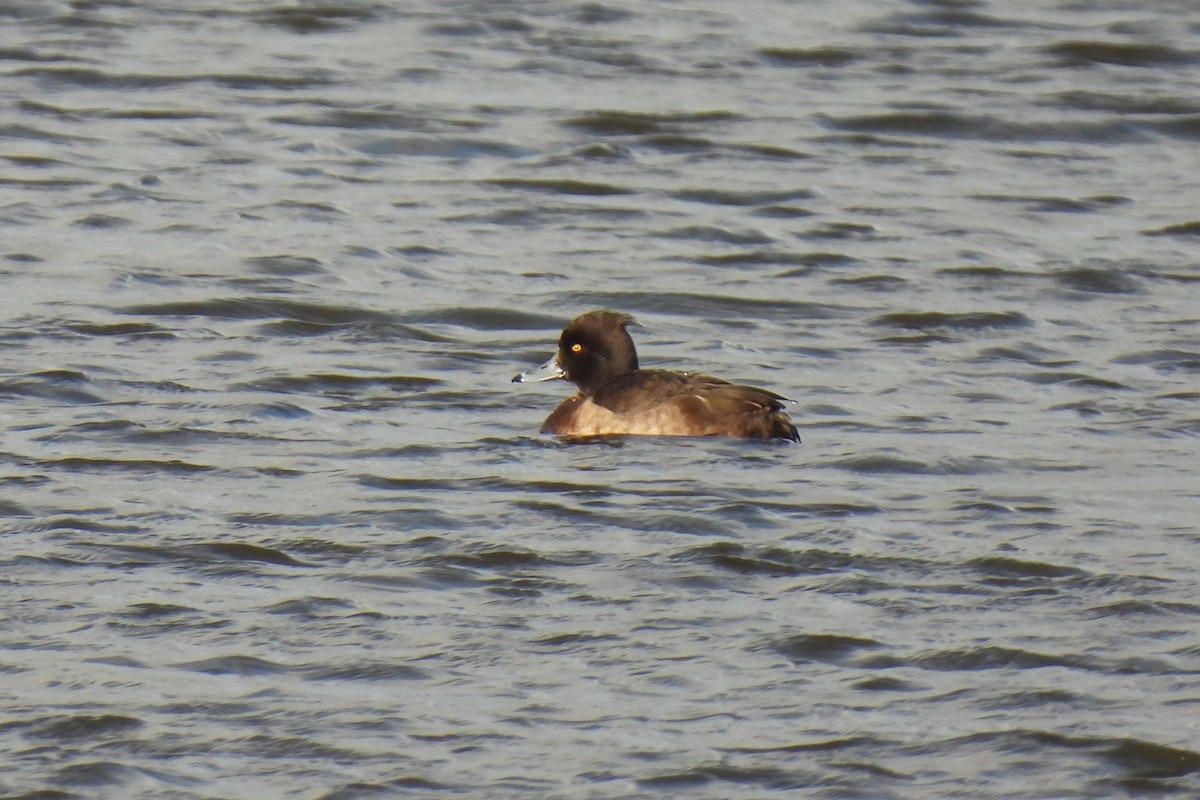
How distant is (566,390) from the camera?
34.3 ft

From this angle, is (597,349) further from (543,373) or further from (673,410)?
(673,410)

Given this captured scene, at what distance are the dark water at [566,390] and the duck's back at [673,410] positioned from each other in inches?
4.6

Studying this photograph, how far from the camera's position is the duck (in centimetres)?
903

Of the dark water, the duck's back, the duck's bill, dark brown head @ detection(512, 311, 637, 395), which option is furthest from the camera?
the duck's bill

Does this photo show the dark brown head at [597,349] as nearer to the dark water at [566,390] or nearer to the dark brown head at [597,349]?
the dark brown head at [597,349]

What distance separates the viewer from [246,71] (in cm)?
1673

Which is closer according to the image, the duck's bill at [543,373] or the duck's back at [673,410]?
the duck's back at [673,410]

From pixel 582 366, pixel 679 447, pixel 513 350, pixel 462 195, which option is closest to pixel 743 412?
pixel 679 447

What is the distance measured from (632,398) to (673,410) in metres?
0.18

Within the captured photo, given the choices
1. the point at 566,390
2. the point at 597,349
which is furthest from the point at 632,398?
the point at 566,390

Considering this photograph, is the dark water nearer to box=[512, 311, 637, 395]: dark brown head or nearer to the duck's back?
the duck's back

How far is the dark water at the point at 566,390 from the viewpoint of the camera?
5.99 m

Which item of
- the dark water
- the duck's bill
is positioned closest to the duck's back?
the dark water

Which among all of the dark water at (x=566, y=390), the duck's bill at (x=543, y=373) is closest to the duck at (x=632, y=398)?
the duck's bill at (x=543, y=373)
